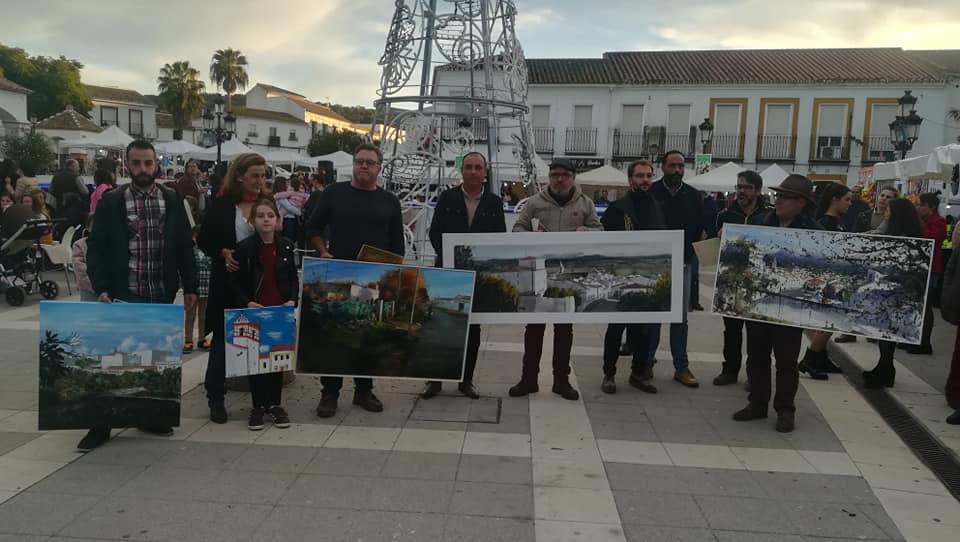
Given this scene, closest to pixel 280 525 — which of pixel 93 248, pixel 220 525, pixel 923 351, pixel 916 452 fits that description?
pixel 220 525

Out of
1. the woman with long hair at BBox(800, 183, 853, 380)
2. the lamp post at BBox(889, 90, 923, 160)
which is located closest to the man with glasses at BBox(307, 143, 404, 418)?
the woman with long hair at BBox(800, 183, 853, 380)

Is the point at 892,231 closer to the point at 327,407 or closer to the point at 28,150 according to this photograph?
the point at 327,407

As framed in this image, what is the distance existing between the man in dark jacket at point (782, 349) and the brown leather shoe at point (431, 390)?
2.23 m

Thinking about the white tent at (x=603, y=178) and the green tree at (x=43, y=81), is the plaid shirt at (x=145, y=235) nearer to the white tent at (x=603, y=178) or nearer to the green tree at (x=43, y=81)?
the white tent at (x=603, y=178)

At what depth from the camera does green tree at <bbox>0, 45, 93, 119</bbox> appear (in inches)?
2355

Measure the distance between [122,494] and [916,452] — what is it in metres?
4.78

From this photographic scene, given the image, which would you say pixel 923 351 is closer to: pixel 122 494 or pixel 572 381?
pixel 572 381

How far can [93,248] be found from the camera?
4.18m

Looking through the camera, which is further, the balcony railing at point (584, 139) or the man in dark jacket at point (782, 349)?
the balcony railing at point (584, 139)

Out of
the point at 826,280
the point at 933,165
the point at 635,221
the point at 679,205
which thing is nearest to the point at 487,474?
the point at 635,221

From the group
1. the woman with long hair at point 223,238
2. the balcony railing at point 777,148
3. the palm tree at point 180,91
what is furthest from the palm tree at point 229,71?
the woman with long hair at point 223,238

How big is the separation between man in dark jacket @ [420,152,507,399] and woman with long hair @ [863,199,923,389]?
3.44m

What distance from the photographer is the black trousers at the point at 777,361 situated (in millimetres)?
4785

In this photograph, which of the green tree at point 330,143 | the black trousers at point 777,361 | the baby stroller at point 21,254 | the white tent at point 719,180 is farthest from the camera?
the green tree at point 330,143
